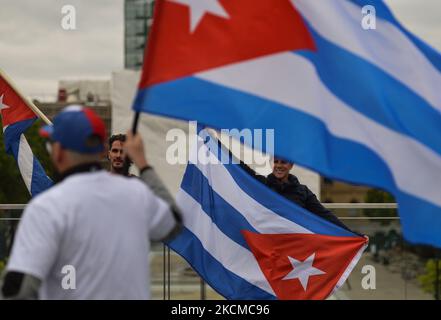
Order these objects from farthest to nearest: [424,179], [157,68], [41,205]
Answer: [424,179] → [157,68] → [41,205]

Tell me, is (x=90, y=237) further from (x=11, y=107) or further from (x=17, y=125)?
(x=11, y=107)

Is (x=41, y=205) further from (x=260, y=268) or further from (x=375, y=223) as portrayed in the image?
(x=375, y=223)

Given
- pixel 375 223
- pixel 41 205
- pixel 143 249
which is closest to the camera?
pixel 41 205

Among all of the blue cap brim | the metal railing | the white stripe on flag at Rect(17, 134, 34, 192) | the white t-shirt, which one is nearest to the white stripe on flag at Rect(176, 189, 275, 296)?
the metal railing

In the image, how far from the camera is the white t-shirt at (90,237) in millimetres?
4059

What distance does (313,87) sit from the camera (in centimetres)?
559

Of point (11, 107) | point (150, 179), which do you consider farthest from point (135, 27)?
point (150, 179)

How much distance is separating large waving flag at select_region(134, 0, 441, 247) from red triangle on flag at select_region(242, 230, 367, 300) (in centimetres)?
310

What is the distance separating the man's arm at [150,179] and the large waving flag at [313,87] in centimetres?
44

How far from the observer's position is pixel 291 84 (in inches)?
219

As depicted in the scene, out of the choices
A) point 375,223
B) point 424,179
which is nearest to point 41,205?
point 424,179

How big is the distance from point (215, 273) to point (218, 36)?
11.7 feet
